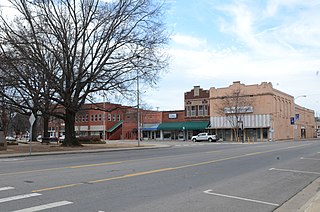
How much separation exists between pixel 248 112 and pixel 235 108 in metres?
2.73

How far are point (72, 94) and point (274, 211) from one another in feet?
Result: 94.7

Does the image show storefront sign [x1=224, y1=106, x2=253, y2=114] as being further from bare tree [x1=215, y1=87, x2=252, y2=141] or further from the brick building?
the brick building

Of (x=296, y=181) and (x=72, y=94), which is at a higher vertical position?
(x=72, y=94)

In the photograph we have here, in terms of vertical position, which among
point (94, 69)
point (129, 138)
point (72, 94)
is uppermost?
point (94, 69)

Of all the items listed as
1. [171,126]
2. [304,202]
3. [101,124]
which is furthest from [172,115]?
[304,202]

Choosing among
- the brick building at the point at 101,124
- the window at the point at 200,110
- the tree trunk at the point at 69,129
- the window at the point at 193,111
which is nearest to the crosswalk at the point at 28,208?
the tree trunk at the point at 69,129

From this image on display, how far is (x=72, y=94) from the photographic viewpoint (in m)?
33.8

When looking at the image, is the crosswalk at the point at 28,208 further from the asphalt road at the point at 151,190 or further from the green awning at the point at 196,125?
the green awning at the point at 196,125

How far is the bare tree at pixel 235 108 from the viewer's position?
60344 mm

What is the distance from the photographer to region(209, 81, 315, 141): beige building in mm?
59438

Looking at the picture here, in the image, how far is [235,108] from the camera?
5984 centimetres

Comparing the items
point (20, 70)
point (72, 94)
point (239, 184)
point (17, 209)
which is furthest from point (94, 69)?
point (17, 209)

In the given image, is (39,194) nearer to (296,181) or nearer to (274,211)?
(274,211)

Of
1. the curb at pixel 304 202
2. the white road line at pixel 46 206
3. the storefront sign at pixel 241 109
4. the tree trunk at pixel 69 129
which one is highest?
the storefront sign at pixel 241 109
